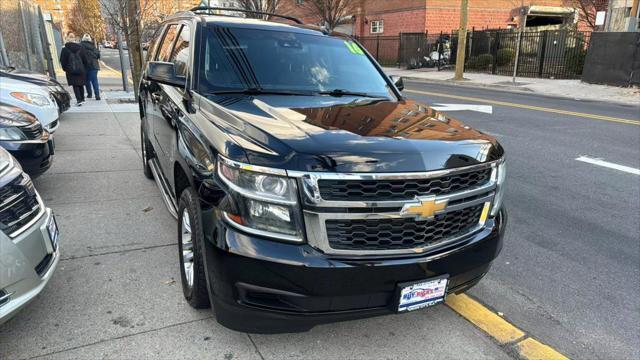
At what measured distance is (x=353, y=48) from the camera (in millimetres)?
4215

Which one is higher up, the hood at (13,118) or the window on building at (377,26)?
the window on building at (377,26)

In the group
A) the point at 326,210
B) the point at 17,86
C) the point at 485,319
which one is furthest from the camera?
the point at 17,86

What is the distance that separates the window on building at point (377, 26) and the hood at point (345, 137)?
3623 cm

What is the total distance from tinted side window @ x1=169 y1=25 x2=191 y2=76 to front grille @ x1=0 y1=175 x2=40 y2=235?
4.22 ft

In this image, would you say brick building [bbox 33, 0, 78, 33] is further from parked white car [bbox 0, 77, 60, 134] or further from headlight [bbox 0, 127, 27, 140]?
headlight [bbox 0, 127, 27, 140]

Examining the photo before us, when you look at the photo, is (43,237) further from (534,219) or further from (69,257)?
(534,219)

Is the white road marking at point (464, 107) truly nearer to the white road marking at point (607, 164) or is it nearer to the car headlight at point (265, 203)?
the white road marking at point (607, 164)

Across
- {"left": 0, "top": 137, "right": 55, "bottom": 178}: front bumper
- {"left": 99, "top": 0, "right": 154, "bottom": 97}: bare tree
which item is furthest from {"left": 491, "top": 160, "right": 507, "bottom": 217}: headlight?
{"left": 99, "top": 0, "right": 154, "bottom": 97}: bare tree

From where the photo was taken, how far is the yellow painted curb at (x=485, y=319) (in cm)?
290

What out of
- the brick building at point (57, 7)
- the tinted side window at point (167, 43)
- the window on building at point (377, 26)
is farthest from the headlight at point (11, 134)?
the brick building at point (57, 7)

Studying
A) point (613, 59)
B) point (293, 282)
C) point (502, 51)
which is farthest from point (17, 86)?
point (502, 51)

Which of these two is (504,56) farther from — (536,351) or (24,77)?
(536,351)

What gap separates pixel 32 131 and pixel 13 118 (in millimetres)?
241

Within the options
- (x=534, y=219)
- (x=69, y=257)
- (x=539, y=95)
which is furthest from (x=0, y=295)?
(x=539, y=95)
